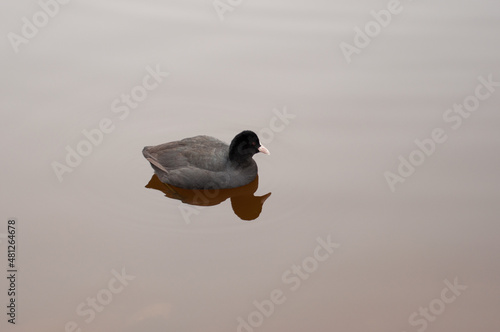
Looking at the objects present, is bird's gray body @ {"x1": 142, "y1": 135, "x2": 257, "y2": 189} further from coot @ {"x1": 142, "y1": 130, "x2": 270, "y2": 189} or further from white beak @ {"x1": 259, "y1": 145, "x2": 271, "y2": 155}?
white beak @ {"x1": 259, "y1": 145, "x2": 271, "y2": 155}

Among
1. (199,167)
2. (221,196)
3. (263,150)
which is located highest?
(263,150)

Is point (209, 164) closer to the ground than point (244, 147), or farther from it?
closer to the ground

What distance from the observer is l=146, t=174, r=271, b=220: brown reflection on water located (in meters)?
7.84

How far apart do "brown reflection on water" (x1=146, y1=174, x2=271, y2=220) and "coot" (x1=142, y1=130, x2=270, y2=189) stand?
0.25 ft

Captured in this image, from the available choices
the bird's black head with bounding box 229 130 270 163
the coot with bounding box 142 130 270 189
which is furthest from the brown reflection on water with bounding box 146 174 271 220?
the bird's black head with bounding box 229 130 270 163

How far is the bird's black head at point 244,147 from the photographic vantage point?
7.96 metres

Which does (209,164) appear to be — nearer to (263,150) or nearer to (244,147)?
(244,147)

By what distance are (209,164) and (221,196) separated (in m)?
0.42

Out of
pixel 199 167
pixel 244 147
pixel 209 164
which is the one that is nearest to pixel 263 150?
pixel 244 147

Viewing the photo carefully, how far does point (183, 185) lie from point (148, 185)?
0.43 meters

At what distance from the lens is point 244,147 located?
803 cm

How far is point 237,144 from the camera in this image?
7992 mm

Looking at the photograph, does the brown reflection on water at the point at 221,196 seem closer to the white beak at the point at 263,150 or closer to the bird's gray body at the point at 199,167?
the bird's gray body at the point at 199,167

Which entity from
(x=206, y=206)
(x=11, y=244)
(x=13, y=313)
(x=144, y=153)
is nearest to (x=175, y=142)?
(x=144, y=153)
